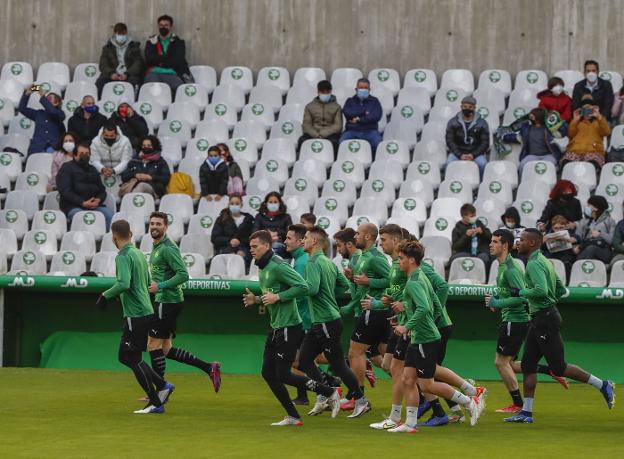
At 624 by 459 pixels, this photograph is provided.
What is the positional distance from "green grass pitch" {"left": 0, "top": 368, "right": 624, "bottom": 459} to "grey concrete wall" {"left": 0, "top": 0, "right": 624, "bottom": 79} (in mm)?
8592

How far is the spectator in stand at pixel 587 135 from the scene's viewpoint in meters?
21.2

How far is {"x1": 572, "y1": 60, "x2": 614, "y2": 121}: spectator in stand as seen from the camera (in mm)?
21891

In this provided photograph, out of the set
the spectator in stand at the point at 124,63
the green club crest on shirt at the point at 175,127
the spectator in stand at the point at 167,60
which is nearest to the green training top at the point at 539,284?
the green club crest on shirt at the point at 175,127

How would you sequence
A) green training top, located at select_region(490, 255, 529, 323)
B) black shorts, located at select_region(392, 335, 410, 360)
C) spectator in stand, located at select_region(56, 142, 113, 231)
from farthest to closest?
spectator in stand, located at select_region(56, 142, 113, 231)
green training top, located at select_region(490, 255, 529, 323)
black shorts, located at select_region(392, 335, 410, 360)

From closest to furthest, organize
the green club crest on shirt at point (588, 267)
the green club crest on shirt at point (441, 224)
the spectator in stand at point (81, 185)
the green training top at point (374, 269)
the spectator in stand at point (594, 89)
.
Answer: the green training top at point (374, 269) < the green club crest on shirt at point (588, 267) < the green club crest on shirt at point (441, 224) < the spectator in stand at point (81, 185) < the spectator in stand at point (594, 89)

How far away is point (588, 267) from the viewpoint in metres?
18.8

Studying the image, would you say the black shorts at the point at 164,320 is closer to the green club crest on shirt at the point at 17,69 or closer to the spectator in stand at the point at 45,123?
the spectator in stand at the point at 45,123

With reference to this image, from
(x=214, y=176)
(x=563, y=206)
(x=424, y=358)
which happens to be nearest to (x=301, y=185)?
(x=214, y=176)

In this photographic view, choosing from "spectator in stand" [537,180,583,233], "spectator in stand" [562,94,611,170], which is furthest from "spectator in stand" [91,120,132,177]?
"spectator in stand" [562,94,611,170]

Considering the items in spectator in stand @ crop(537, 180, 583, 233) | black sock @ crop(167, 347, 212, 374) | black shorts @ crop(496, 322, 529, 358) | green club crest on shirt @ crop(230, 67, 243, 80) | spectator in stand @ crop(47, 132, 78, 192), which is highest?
green club crest on shirt @ crop(230, 67, 243, 80)

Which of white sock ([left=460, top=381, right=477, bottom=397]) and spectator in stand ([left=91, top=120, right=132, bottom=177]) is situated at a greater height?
spectator in stand ([left=91, top=120, right=132, bottom=177])

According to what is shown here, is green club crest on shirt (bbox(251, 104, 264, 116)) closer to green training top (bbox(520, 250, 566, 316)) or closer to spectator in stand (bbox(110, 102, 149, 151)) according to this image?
spectator in stand (bbox(110, 102, 149, 151))

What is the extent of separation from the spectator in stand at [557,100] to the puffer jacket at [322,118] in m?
3.16

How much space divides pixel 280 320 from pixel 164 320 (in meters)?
2.50
